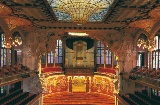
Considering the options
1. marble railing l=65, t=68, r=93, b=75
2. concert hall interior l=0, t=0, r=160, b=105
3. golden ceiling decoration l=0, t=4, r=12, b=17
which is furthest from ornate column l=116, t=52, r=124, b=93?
golden ceiling decoration l=0, t=4, r=12, b=17

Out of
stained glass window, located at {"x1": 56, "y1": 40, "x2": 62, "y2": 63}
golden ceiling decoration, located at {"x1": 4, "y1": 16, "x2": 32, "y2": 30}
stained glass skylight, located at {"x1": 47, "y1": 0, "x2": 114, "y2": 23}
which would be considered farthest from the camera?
stained glass window, located at {"x1": 56, "y1": 40, "x2": 62, "y2": 63}

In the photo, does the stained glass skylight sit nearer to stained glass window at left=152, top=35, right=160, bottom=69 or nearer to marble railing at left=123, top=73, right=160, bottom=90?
marble railing at left=123, top=73, right=160, bottom=90

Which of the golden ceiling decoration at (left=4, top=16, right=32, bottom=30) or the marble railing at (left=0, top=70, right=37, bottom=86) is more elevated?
the golden ceiling decoration at (left=4, top=16, right=32, bottom=30)

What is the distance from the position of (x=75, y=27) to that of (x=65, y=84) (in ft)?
34.2

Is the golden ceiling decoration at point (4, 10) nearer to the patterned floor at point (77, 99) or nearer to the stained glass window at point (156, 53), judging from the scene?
the patterned floor at point (77, 99)

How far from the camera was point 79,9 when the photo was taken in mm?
9656

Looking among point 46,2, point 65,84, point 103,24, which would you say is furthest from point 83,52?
point 46,2

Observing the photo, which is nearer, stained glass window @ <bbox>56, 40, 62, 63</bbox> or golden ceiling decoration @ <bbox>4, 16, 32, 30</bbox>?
golden ceiling decoration @ <bbox>4, 16, 32, 30</bbox>

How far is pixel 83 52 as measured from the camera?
22.2 m

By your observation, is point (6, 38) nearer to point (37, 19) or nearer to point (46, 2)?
point (37, 19)

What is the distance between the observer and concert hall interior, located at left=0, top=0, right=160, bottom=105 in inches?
372

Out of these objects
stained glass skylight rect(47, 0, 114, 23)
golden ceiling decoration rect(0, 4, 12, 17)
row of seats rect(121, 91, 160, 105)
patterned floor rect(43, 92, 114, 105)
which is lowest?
patterned floor rect(43, 92, 114, 105)

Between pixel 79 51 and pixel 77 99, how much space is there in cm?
506

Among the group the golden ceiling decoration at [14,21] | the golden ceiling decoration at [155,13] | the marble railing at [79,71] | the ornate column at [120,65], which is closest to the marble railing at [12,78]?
the golden ceiling decoration at [14,21]
